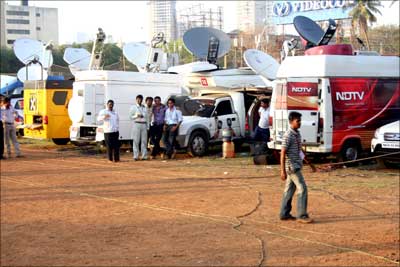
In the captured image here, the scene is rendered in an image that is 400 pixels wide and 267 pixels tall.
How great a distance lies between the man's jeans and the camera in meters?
9.04

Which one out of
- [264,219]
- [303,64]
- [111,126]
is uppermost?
[303,64]

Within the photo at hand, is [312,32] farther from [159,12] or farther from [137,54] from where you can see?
[159,12]

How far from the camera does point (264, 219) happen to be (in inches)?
364

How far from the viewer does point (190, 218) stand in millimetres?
9242

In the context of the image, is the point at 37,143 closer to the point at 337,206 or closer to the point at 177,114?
the point at 177,114

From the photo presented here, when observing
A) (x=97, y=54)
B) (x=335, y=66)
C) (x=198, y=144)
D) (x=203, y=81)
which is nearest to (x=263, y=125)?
(x=198, y=144)

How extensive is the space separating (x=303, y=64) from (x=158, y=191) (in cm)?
539

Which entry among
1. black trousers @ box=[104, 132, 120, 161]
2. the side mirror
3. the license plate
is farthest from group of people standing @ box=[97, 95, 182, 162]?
the license plate

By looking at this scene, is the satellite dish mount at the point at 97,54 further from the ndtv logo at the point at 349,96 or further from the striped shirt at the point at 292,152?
the striped shirt at the point at 292,152

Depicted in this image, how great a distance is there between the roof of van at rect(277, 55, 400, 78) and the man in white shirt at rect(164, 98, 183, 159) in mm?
3188

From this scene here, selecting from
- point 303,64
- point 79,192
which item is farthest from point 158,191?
point 303,64

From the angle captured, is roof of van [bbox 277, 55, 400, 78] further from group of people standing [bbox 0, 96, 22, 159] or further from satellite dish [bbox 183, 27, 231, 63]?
satellite dish [bbox 183, 27, 231, 63]

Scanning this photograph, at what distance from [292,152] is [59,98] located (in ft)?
39.8

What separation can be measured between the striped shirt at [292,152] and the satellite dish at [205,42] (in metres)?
14.0
